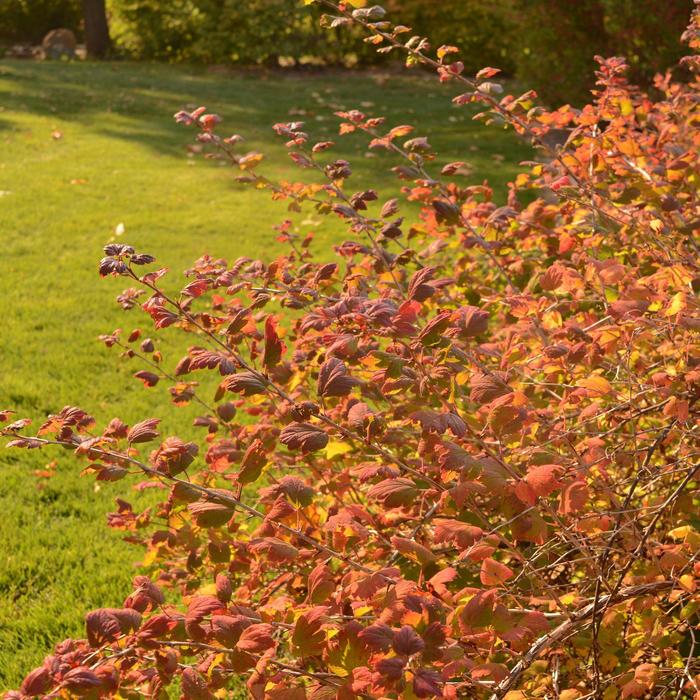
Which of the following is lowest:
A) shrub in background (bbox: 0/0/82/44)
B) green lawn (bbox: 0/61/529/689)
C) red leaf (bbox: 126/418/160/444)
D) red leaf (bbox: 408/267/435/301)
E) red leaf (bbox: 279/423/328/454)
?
green lawn (bbox: 0/61/529/689)

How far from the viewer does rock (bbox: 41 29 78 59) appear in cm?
2055

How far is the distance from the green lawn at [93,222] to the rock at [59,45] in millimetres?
3704

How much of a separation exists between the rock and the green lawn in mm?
3704

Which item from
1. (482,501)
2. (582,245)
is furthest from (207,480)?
(582,245)

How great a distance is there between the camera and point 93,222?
7.65 meters

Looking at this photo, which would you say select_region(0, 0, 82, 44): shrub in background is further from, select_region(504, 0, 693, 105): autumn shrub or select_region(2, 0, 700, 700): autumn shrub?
select_region(2, 0, 700, 700): autumn shrub

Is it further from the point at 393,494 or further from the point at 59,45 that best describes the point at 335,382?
the point at 59,45

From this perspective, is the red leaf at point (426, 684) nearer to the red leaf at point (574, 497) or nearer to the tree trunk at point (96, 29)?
the red leaf at point (574, 497)

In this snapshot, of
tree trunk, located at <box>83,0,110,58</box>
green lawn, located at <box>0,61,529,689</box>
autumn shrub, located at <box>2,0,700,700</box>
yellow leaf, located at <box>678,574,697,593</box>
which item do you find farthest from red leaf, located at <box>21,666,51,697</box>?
tree trunk, located at <box>83,0,110,58</box>

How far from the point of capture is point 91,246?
7.01 meters

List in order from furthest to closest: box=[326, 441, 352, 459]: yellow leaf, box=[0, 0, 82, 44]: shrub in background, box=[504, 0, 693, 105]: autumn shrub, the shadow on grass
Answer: box=[0, 0, 82, 44]: shrub in background → the shadow on grass → box=[504, 0, 693, 105]: autumn shrub → box=[326, 441, 352, 459]: yellow leaf

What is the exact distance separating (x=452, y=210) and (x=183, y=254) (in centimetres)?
494

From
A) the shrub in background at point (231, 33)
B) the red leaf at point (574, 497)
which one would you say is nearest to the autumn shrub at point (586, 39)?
the shrub in background at point (231, 33)

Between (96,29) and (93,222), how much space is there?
14.9 meters
